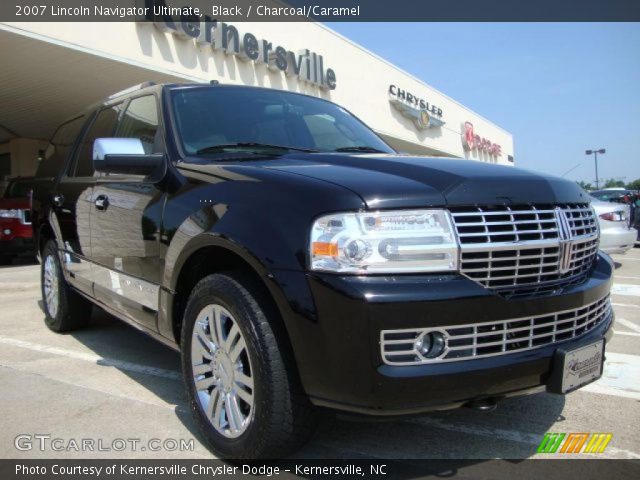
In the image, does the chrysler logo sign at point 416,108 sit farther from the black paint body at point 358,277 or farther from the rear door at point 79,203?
the black paint body at point 358,277

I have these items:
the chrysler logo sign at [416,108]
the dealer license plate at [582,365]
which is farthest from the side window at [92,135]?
the chrysler logo sign at [416,108]

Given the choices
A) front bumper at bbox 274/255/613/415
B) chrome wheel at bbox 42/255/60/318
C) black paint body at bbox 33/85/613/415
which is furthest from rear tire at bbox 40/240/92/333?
front bumper at bbox 274/255/613/415

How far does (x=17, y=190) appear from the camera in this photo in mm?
12031

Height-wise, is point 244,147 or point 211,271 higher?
point 244,147

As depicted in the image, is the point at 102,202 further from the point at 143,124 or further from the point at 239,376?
the point at 239,376

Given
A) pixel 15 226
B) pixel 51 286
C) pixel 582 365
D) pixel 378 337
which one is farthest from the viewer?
pixel 15 226

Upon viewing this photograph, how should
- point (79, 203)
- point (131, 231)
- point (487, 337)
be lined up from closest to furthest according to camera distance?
point (487, 337) < point (131, 231) < point (79, 203)

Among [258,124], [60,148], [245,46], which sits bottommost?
[258,124]

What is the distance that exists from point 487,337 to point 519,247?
40 centimetres

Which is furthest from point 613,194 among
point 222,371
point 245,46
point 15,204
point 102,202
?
point 222,371

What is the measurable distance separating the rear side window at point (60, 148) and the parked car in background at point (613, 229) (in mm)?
7860

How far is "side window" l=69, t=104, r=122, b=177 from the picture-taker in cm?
427

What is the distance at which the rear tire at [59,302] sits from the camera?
4.82m

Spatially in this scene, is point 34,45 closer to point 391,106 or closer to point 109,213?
point 109,213
